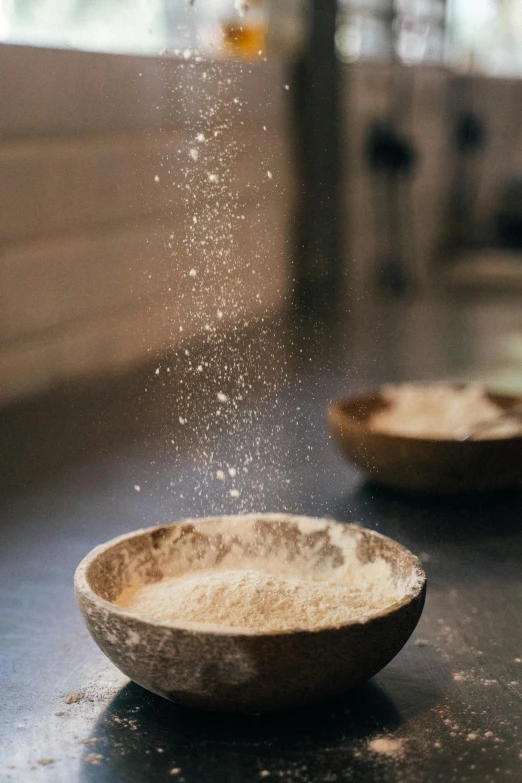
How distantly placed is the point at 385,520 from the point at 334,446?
18 cm

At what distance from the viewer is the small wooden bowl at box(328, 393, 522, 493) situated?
3.67 feet

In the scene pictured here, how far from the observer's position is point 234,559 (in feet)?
2.73

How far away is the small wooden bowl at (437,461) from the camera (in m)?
1.12

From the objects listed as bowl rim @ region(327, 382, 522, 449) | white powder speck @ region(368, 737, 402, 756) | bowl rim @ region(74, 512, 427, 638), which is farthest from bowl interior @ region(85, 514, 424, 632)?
bowl rim @ region(327, 382, 522, 449)

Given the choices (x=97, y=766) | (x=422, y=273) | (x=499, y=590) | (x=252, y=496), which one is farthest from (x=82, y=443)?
(x=422, y=273)

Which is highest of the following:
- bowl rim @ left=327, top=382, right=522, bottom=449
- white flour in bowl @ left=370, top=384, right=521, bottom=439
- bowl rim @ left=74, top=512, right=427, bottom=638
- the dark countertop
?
bowl rim @ left=74, top=512, right=427, bottom=638

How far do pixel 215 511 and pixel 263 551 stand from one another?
0.61ft

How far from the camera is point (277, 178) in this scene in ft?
9.41

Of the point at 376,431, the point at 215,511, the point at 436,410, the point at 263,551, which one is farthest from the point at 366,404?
the point at 263,551

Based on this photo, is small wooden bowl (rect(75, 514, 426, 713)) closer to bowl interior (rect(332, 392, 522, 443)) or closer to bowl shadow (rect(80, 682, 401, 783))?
bowl shadow (rect(80, 682, 401, 783))

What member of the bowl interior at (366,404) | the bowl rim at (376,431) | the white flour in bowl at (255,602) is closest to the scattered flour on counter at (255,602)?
the white flour in bowl at (255,602)

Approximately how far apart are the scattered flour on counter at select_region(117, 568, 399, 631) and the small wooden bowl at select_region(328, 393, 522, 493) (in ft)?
1.28

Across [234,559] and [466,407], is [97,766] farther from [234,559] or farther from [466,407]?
[466,407]

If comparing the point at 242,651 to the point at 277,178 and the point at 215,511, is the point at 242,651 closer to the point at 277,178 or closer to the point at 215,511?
the point at 215,511
